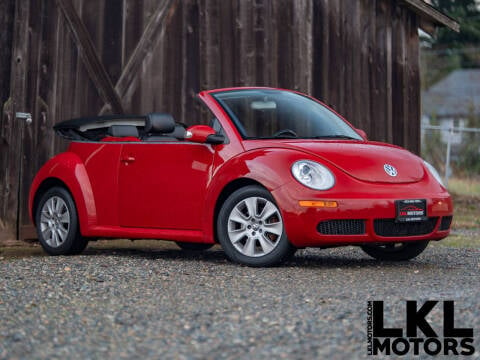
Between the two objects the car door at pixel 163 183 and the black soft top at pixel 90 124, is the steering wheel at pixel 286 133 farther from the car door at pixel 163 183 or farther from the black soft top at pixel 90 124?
the black soft top at pixel 90 124

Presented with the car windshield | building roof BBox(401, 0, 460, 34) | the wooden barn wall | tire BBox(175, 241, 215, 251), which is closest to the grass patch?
building roof BBox(401, 0, 460, 34)

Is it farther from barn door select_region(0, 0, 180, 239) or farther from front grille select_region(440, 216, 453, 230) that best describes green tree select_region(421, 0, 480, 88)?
front grille select_region(440, 216, 453, 230)

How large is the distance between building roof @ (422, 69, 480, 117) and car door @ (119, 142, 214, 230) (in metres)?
59.9

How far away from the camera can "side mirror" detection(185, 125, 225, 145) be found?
27.1 ft

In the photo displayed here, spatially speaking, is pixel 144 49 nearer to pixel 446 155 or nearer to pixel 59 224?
pixel 59 224

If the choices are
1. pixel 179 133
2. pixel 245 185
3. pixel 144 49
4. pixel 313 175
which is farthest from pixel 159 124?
pixel 144 49

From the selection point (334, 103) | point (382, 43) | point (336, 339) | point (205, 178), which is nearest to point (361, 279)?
point (205, 178)

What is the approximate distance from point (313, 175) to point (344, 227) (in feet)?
1.53

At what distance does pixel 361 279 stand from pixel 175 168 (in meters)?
2.12

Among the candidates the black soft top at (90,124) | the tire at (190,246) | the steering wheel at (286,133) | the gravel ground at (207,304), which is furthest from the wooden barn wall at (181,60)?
the steering wheel at (286,133)

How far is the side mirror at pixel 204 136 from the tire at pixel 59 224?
1.58m

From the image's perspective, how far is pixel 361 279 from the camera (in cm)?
725

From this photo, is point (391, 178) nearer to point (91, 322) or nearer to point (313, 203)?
point (313, 203)

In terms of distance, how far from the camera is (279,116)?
8859 mm
